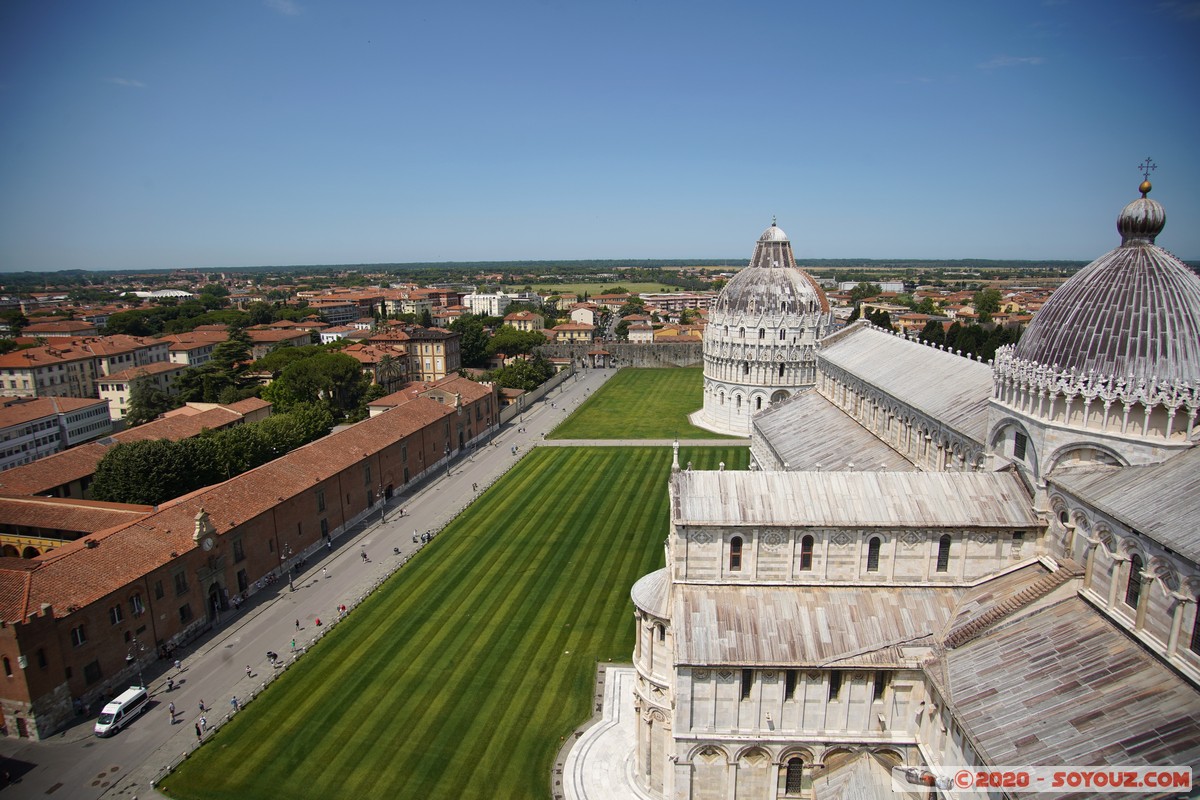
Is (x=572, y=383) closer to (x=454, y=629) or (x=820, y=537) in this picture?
(x=454, y=629)

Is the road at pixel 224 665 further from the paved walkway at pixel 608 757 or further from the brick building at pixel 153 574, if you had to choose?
the paved walkway at pixel 608 757

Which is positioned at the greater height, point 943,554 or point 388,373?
point 943,554

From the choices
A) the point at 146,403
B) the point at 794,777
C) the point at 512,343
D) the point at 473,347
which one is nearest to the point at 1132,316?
the point at 794,777

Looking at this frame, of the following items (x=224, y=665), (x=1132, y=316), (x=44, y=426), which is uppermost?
(x=1132, y=316)

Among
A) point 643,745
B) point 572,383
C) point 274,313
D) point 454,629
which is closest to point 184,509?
point 454,629

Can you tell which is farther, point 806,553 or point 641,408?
point 641,408

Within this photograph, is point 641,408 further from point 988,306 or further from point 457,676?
point 988,306

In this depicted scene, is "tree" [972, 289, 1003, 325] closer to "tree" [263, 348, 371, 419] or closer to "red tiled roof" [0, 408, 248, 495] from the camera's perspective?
"tree" [263, 348, 371, 419]
